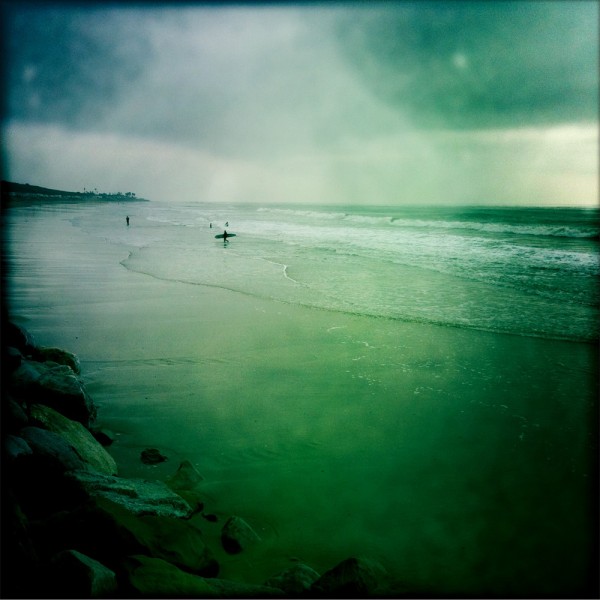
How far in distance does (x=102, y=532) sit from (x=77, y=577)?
0.56m

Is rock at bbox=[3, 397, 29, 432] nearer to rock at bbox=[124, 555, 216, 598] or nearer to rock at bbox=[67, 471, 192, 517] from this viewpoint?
rock at bbox=[67, 471, 192, 517]

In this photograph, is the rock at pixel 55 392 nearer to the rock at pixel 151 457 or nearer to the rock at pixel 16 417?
the rock at pixel 16 417

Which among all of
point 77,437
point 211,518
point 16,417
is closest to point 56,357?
point 77,437

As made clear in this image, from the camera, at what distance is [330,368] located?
6969 millimetres

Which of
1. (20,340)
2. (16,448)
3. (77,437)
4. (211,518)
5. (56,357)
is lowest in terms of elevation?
(211,518)

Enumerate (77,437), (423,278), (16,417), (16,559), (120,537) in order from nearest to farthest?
(16,559), (120,537), (16,417), (77,437), (423,278)

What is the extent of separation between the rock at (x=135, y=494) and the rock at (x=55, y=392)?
149cm

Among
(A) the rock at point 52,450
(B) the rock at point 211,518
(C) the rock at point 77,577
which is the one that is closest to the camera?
(C) the rock at point 77,577

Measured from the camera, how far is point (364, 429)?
524cm

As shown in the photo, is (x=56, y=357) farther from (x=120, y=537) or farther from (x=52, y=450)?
(x=120, y=537)

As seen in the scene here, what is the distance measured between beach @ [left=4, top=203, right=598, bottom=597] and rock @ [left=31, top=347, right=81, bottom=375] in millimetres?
231

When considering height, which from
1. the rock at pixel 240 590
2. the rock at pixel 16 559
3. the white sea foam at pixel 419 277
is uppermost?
the white sea foam at pixel 419 277

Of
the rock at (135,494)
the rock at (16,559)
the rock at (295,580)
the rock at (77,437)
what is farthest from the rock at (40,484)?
the rock at (295,580)

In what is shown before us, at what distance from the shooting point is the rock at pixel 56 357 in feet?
21.2
